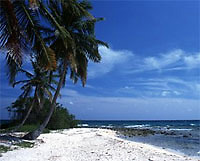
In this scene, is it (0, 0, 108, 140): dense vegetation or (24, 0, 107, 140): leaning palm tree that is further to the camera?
(24, 0, 107, 140): leaning palm tree

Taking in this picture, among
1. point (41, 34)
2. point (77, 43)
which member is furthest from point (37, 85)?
point (41, 34)

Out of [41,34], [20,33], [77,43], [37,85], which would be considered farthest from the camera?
[37,85]

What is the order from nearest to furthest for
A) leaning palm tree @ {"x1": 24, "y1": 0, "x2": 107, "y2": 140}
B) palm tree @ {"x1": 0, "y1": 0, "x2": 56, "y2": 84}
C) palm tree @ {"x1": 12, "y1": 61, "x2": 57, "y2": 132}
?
1. palm tree @ {"x1": 0, "y1": 0, "x2": 56, "y2": 84}
2. leaning palm tree @ {"x1": 24, "y1": 0, "x2": 107, "y2": 140}
3. palm tree @ {"x1": 12, "y1": 61, "x2": 57, "y2": 132}

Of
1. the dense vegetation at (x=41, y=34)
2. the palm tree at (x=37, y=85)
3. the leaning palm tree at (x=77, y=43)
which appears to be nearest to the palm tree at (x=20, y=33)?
the dense vegetation at (x=41, y=34)

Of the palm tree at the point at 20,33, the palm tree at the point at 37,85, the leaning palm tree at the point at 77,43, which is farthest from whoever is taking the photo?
the palm tree at the point at 37,85

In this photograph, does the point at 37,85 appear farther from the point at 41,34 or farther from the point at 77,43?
the point at 41,34

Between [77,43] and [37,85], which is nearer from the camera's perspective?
[77,43]

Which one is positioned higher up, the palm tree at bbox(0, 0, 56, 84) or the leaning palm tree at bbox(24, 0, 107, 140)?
the leaning palm tree at bbox(24, 0, 107, 140)

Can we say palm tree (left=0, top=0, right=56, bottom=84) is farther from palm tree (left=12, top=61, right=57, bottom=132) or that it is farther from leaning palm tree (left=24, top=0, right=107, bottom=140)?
palm tree (left=12, top=61, right=57, bottom=132)

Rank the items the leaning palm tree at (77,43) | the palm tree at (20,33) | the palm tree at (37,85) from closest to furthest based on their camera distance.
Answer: the palm tree at (20,33) → the leaning palm tree at (77,43) → the palm tree at (37,85)

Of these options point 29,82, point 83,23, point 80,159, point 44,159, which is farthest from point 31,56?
point 29,82

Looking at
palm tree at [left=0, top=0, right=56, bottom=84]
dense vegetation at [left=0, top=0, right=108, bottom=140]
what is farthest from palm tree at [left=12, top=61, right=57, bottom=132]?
palm tree at [left=0, top=0, right=56, bottom=84]

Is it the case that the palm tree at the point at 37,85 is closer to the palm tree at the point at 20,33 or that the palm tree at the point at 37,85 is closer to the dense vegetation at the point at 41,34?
the dense vegetation at the point at 41,34

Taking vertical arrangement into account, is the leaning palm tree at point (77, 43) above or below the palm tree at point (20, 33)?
above
